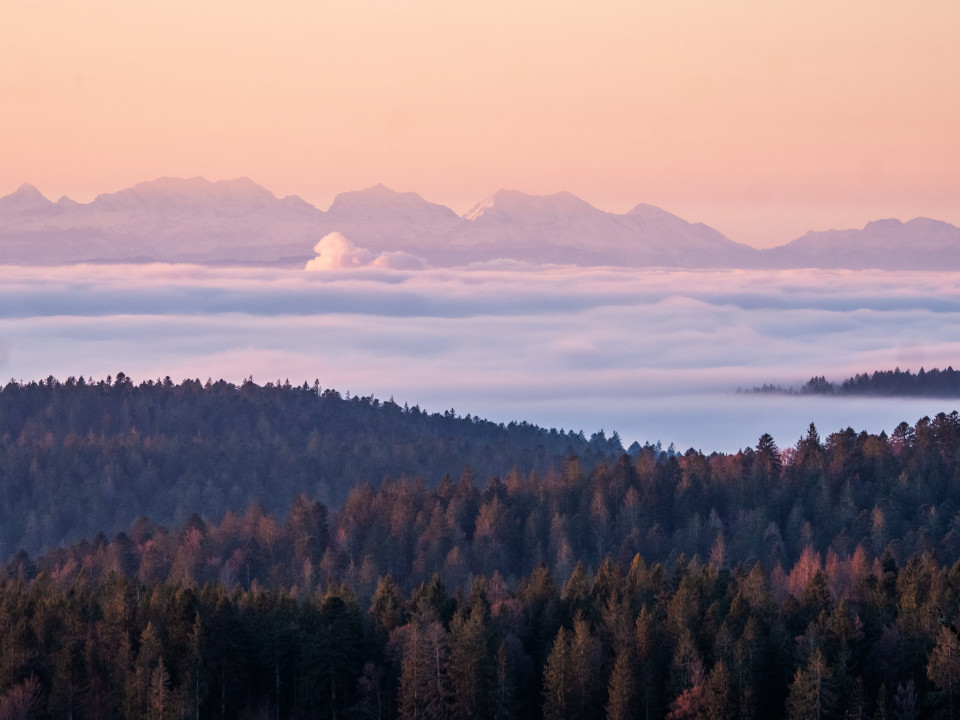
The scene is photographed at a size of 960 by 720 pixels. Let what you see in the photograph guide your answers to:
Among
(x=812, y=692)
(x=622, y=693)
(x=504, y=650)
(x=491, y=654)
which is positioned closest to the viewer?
(x=812, y=692)

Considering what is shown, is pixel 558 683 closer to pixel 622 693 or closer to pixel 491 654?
pixel 622 693

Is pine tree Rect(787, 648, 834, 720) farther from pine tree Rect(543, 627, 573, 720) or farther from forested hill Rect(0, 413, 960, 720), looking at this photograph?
pine tree Rect(543, 627, 573, 720)

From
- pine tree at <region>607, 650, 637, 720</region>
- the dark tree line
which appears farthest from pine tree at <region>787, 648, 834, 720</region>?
pine tree at <region>607, 650, 637, 720</region>

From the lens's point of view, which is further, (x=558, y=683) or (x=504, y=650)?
(x=504, y=650)

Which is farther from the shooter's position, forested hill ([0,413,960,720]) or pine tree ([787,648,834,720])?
forested hill ([0,413,960,720])

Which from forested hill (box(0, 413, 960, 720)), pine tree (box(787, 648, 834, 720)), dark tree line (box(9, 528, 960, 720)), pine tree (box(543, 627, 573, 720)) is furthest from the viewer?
pine tree (box(543, 627, 573, 720))

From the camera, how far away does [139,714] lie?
268 feet

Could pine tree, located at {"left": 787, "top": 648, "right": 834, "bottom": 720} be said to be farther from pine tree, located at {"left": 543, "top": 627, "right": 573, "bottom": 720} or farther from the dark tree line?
pine tree, located at {"left": 543, "top": 627, "right": 573, "bottom": 720}

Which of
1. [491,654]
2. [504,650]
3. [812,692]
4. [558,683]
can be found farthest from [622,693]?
[812,692]

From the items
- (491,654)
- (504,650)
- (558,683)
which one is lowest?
(558,683)

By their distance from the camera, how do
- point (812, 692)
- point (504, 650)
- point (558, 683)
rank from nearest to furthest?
point (812, 692) < point (558, 683) < point (504, 650)

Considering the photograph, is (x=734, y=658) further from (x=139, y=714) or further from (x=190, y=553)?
(x=190, y=553)

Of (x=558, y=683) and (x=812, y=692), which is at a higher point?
(x=558, y=683)

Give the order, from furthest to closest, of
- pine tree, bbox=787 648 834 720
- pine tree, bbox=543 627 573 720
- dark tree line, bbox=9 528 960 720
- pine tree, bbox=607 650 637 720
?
pine tree, bbox=543 627 573 720 < dark tree line, bbox=9 528 960 720 < pine tree, bbox=607 650 637 720 < pine tree, bbox=787 648 834 720
